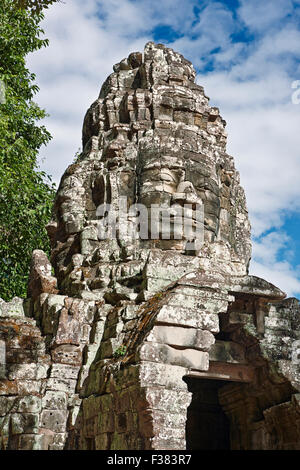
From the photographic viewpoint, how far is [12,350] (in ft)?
29.0

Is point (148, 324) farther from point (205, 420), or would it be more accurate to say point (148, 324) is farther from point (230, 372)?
point (205, 420)

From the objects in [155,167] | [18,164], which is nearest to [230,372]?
[155,167]

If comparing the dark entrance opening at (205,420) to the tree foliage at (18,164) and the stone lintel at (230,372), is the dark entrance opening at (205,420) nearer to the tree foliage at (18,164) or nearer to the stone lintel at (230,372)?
the stone lintel at (230,372)

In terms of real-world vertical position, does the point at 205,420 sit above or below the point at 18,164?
below

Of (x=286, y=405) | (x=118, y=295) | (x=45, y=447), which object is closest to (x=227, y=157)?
(x=118, y=295)

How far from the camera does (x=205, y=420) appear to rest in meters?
10.3

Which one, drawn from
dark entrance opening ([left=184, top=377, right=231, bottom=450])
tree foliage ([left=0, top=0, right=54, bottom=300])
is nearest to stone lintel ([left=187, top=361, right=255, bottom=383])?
dark entrance opening ([left=184, top=377, right=231, bottom=450])

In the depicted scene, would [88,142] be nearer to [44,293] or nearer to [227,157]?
[227,157]

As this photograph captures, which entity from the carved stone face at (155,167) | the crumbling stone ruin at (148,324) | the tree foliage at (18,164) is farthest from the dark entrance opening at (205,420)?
the tree foliage at (18,164)

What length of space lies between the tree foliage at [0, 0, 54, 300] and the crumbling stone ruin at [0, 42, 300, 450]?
356cm

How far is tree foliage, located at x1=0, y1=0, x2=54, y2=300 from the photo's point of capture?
15359mm

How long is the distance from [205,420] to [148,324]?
3395 millimetres

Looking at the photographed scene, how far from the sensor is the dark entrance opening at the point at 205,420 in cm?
1025

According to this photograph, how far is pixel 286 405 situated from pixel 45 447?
10.9ft
